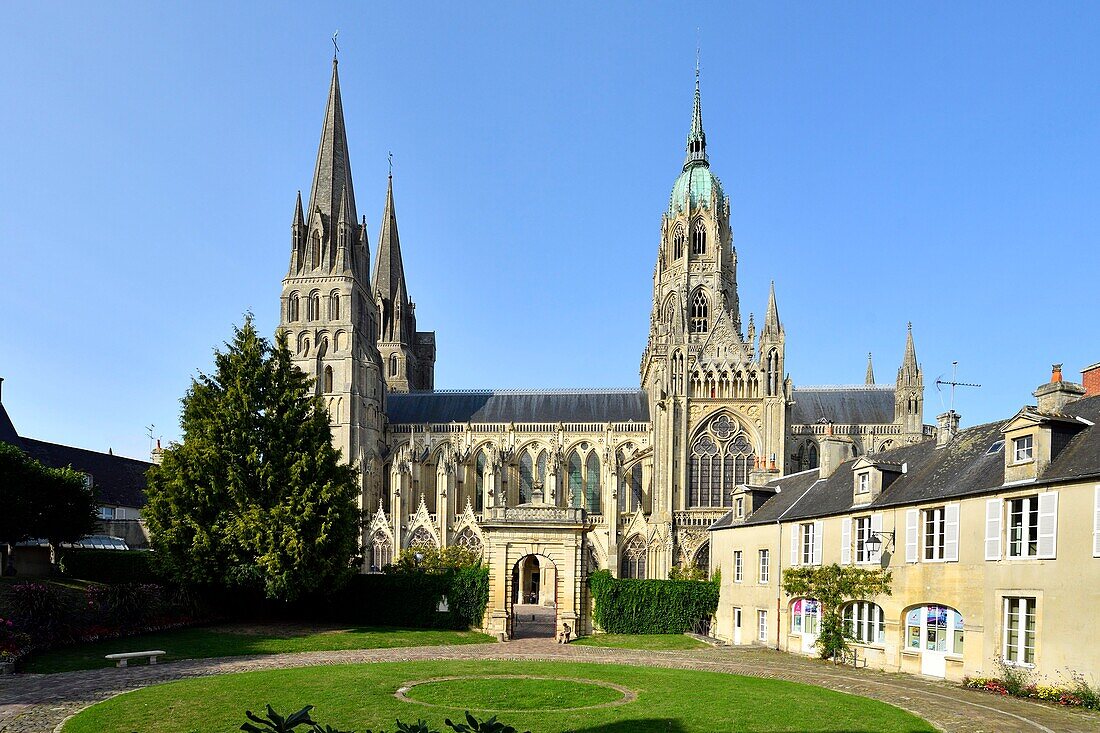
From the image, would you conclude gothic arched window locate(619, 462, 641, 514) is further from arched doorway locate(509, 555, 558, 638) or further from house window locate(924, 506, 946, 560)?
house window locate(924, 506, 946, 560)

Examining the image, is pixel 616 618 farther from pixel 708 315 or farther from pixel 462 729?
pixel 708 315

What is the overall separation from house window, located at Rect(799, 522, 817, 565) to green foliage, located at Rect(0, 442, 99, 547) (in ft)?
105

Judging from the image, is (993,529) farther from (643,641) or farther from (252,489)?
(252,489)

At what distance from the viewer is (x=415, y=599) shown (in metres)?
37.4

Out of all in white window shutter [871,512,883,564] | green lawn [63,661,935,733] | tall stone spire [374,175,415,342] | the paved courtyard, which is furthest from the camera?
tall stone spire [374,175,415,342]

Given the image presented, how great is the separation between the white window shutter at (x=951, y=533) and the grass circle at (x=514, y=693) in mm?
9709

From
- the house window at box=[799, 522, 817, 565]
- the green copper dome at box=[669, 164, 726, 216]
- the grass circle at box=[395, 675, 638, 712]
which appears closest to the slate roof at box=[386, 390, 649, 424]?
the green copper dome at box=[669, 164, 726, 216]

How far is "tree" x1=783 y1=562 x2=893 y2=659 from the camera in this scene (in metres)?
26.6

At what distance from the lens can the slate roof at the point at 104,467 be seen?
52.8 m

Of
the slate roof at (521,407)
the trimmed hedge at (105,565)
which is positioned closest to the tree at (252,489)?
the trimmed hedge at (105,565)

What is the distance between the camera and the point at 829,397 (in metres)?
73.8

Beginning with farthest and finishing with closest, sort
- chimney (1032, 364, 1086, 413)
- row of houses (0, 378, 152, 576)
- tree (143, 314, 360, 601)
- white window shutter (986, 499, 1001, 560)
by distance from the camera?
1. row of houses (0, 378, 152, 576)
2. tree (143, 314, 360, 601)
3. chimney (1032, 364, 1086, 413)
4. white window shutter (986, 499, 1001, 560)

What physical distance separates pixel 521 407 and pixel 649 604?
40.5 meters

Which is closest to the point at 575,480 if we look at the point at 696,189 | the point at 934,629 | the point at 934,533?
the point at 696,189
